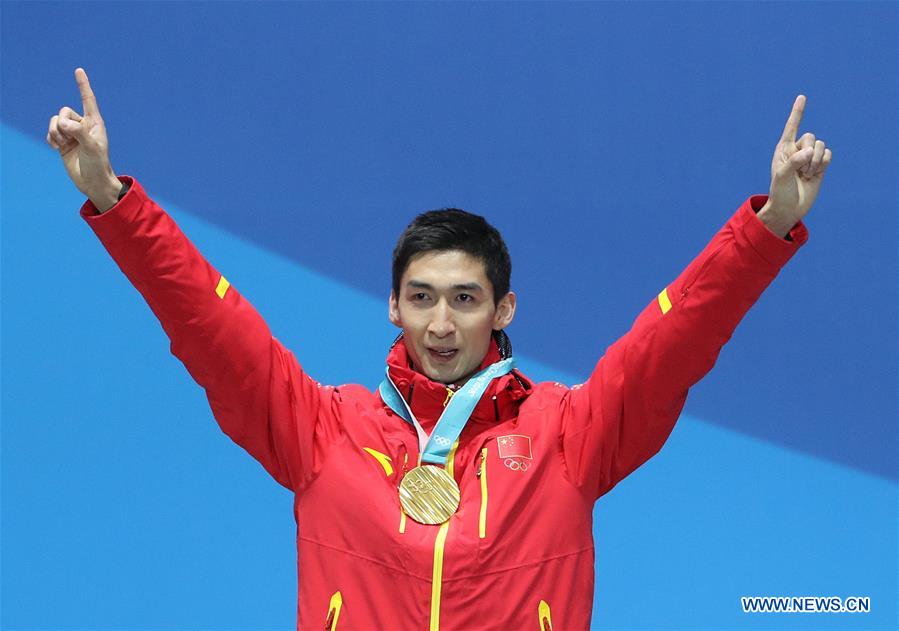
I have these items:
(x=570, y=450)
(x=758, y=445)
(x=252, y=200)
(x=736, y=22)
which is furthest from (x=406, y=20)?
(x=570, y=450)

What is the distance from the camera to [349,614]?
2.20m

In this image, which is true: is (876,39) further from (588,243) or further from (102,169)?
(102,169)

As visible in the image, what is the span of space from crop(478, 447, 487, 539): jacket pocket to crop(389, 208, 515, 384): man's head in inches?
6.4

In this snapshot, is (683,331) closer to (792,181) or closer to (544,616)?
(792,181)

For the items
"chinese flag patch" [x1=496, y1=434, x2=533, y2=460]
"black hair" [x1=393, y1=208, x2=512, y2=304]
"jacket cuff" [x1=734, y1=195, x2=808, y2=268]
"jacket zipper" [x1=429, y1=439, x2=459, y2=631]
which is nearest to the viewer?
"jacket cuff" [x1=734, y1=195, x2=808, y2=268]

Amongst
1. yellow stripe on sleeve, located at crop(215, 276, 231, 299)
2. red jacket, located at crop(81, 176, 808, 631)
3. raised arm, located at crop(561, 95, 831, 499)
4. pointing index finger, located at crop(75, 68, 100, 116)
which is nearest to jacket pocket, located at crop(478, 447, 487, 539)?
red jacket, located at crop(81, 176, 808, 631)

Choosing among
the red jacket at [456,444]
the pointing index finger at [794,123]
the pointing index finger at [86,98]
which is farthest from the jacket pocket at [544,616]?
the pointing index finger at [86,98]

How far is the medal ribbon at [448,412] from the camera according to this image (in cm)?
230

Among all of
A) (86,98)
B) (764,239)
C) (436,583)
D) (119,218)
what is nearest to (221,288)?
(119,218)

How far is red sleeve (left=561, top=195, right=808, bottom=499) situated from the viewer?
6.84 feet

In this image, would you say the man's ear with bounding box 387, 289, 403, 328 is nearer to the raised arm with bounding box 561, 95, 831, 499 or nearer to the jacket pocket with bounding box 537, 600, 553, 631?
the raised arm with bounding box 561, 95, 831, 499

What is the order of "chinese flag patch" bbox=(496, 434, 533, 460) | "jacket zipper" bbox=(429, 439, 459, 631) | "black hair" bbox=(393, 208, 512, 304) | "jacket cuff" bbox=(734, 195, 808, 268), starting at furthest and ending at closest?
1. "black hair" bbox=(393, 208, 512, 304)
2. "chinese flag patch" bbox=(496, 434, 533, 460)
3. "jacket zipper" bbox=(429, 439, 459, 631)
4. "jacket cuff" bbox=(734, 195, 808, 268)

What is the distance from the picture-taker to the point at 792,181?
6.79 feet

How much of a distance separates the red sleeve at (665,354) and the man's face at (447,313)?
7.3 inches
